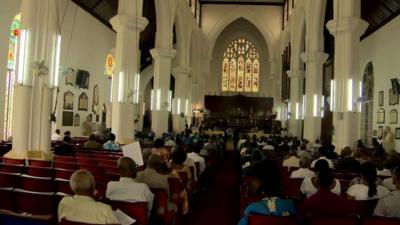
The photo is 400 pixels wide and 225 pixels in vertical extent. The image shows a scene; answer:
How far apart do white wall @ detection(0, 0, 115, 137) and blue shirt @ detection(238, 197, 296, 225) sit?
1425cm

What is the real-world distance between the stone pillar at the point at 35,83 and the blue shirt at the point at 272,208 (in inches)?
283

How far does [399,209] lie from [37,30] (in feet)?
28.5

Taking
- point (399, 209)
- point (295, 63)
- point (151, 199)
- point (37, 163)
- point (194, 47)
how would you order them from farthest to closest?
point (194, 47) < point (295, 63) < point (37, 163) < point (151, 199) < point (399, 209)

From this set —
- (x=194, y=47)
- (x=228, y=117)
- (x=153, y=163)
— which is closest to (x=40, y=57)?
(x=153, y=163)

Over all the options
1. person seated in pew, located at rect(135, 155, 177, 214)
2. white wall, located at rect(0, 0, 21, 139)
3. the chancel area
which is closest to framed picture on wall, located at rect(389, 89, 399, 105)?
the chancel area

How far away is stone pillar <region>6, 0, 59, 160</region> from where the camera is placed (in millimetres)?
9945

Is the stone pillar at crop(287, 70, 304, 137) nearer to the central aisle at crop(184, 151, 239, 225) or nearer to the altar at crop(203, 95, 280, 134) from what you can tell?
the altar at crop(203, 95, 280, 134)

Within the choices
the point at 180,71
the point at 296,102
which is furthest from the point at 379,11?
the point at 180,71

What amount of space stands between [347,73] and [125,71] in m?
7.53

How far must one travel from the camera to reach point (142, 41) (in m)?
30.6

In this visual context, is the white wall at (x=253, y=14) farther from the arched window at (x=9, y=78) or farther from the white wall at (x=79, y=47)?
the arched window at (x=9, y=78)

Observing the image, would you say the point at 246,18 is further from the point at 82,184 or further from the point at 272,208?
the point at 82,184

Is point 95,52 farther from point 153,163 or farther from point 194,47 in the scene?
point 153,163

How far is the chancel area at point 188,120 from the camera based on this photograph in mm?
4773
